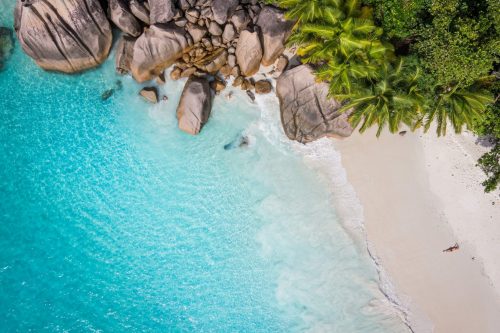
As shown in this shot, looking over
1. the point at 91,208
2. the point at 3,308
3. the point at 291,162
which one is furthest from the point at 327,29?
the point at 3,308

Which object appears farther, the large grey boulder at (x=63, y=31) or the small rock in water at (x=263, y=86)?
the small rock in water at (x=263, y=86)

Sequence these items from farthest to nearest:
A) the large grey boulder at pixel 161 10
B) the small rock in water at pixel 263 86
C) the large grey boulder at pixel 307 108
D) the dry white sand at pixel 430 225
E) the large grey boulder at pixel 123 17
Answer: the small rock in water at pixel 263 86 < the dry white sand at pixel 430 225 < the large grey boulder at pixel 123 17 < the large grey boulder at pixel 161 10 < the large grey boulder at pixel 307 108

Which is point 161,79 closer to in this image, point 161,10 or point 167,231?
point 161,10

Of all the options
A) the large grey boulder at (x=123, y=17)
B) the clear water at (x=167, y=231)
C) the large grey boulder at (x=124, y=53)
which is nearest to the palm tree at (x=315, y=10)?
the clear water at (x=167, y=231)

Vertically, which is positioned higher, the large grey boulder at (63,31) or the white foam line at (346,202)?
the large grey boulder at (63,31)

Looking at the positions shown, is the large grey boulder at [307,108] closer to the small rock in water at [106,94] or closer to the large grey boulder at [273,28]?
the large grey boulder at [273,28]

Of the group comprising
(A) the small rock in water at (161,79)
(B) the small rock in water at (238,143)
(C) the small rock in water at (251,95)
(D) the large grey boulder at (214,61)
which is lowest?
(B) the small rock in water at (238,143)

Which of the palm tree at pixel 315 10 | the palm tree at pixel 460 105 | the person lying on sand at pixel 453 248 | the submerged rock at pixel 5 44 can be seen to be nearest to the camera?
the palm tree at pixel 315 10

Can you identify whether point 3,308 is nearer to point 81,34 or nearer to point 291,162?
point 81,34
